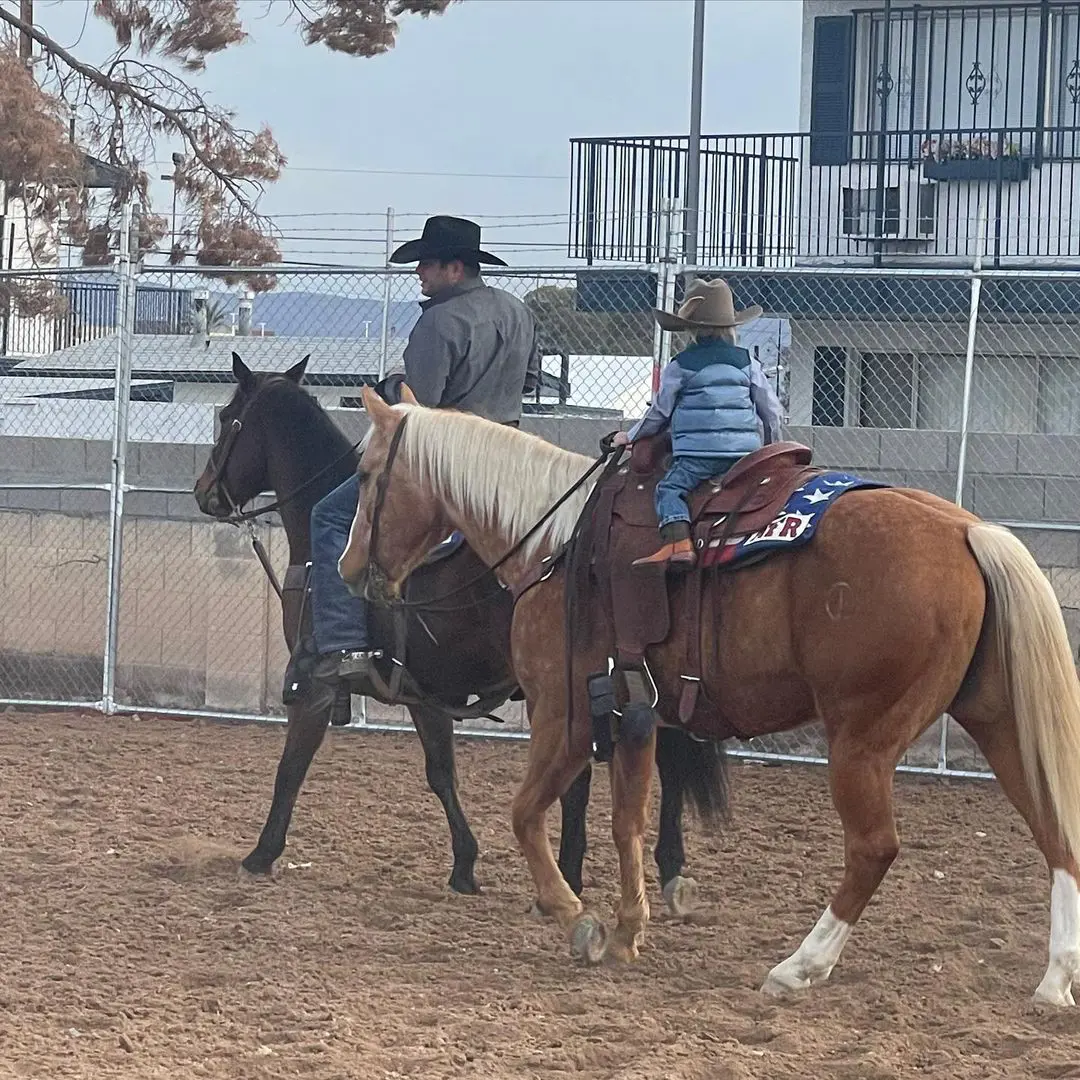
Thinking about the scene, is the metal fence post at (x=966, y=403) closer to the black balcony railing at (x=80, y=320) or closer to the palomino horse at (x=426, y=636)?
the palomino horse at (x=426, y=636)

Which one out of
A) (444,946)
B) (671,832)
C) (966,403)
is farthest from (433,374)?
(966,403)

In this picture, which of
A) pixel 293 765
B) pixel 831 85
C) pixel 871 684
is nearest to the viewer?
pixel 871 684

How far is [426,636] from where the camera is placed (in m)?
6.22

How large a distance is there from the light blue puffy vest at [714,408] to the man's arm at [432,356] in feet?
3.99

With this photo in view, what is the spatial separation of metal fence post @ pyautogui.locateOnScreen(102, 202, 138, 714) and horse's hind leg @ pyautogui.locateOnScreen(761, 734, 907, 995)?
568 centimetres

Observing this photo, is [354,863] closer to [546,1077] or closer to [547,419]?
[546,1077]

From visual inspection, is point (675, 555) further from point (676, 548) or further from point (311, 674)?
point (311, 674)

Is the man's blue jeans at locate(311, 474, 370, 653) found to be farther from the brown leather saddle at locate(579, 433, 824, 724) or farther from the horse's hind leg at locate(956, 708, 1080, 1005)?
the horse's hind leg at locate(956, 708, 1080, 1005)

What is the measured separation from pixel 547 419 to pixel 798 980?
16.5ft

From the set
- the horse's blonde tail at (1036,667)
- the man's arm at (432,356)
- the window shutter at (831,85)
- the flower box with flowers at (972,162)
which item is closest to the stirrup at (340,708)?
the man's arm at (432,356)

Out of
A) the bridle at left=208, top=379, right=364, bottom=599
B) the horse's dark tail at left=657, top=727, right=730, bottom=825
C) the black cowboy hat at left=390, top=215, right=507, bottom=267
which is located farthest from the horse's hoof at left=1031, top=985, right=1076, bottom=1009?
the black cowboy hat at left=390, top=215, right=507, bottom=267

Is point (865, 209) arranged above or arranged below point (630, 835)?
above

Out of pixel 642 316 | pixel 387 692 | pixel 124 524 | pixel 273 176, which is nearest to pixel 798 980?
pixel 387 692

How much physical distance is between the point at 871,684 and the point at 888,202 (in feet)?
37.5
